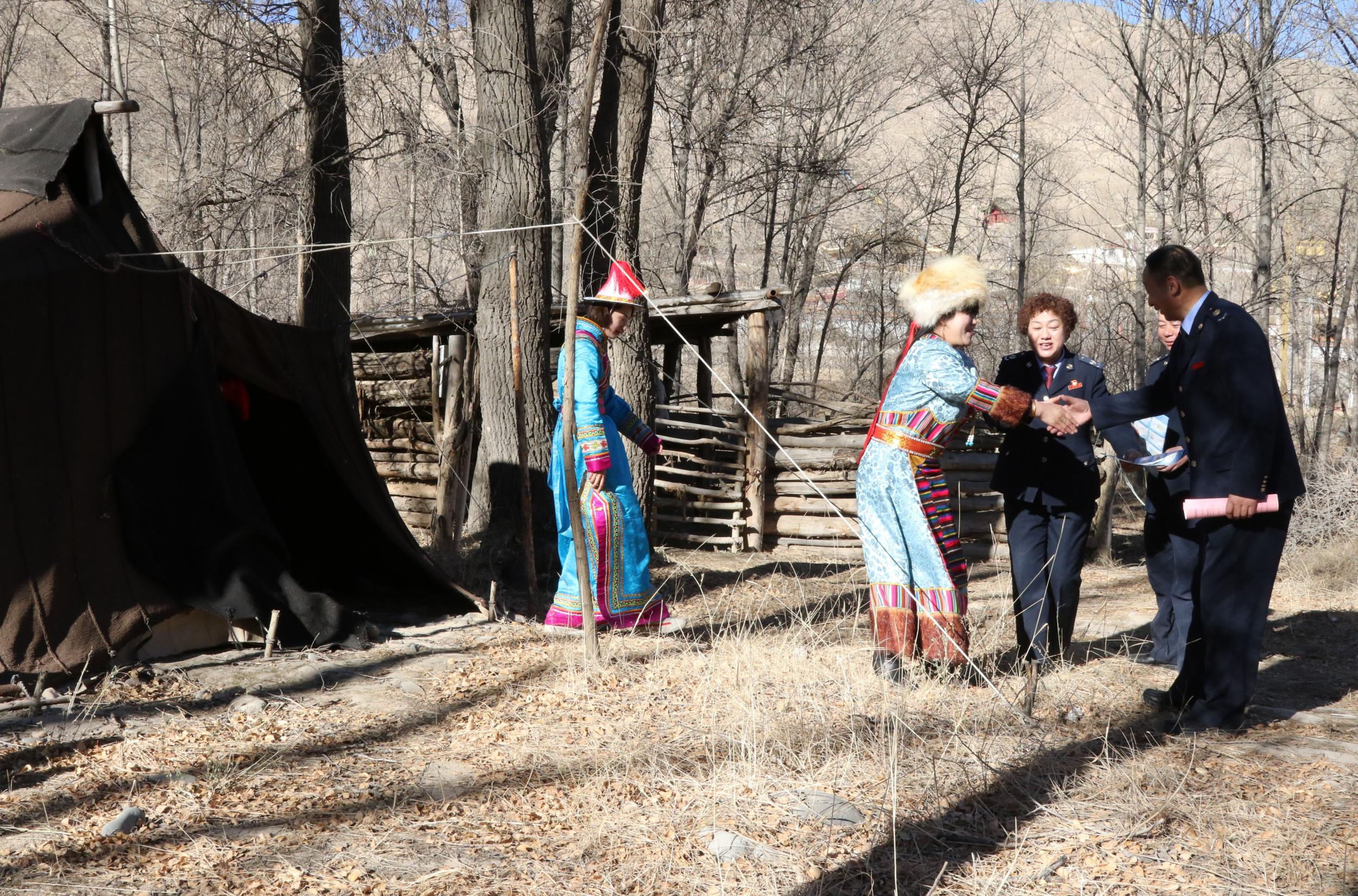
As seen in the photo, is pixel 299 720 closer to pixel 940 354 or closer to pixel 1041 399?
pixel 940 354

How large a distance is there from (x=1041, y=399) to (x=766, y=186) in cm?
994

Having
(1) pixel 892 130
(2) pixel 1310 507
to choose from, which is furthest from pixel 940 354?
(1) pixel 892 130

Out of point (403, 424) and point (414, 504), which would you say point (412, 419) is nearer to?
point (403, 424)

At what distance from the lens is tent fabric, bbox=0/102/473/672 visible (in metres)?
4.66

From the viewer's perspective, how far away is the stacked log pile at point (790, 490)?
10898 mm

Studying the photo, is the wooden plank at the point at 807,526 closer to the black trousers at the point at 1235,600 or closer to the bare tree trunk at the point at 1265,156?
the bare tree trunk at the point at 1265,156

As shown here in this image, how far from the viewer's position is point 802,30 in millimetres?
16359

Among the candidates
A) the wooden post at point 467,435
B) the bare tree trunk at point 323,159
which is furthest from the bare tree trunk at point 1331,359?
the bare tree trunk at point 323,159

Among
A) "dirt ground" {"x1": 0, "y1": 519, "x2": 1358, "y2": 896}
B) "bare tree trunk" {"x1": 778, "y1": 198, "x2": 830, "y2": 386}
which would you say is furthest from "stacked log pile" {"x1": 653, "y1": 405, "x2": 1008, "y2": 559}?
"bare tree trunk" {"x1": 778, "y1": 198, "x2": 830, "y2": 386}

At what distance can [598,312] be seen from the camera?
5.48 metres

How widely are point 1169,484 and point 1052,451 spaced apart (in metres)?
0.97

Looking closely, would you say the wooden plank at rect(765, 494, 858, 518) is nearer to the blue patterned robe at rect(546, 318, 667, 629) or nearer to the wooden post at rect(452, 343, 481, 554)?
the wooden post at rect(452, 343, 481, 554)

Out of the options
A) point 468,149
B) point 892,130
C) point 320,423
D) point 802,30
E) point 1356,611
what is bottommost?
point 1356,611

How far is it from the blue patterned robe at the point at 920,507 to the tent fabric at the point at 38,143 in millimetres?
4023
